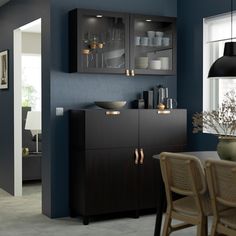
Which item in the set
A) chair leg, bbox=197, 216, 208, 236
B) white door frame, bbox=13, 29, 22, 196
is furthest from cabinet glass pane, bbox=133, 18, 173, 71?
chair leg, bbox=197, 216, 208, 236

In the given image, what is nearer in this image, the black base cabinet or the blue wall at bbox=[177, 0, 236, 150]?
the black base cabinet

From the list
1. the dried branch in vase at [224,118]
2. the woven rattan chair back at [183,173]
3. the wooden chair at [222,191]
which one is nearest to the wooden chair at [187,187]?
the woven rattan chair back at [183,173]

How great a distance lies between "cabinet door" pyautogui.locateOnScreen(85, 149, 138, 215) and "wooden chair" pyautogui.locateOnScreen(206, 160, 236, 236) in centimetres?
193

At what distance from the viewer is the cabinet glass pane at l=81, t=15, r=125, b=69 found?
215 inches

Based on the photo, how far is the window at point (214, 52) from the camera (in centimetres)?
562

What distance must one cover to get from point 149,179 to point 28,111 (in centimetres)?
323

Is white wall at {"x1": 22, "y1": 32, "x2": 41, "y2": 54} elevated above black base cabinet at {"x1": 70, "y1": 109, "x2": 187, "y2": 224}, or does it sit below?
above

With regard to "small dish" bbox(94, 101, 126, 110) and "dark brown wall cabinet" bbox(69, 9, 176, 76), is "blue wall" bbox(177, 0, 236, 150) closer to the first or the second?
"dark brown wall cabinet" bbox(69, 9, 176, 76)

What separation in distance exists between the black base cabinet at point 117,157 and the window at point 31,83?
438 centimetres

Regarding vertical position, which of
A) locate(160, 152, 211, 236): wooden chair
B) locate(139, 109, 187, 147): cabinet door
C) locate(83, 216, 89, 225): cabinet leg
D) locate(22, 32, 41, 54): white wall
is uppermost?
locate(22, 32, 41, 54): white wall

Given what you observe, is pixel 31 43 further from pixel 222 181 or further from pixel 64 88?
pixel 222 181

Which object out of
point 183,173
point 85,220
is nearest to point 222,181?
point 183,173

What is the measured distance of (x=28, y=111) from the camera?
8125 millimetres

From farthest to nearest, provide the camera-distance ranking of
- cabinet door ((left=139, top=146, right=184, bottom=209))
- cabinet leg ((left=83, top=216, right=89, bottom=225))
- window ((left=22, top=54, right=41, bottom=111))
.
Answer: window ((left=22, top=54, right=41, bottom=111))
cabinet door ((left=139, top=146, right=184, bottom=209))
cabinet leg ((left=83, top=216, right=89, bottom=225))
